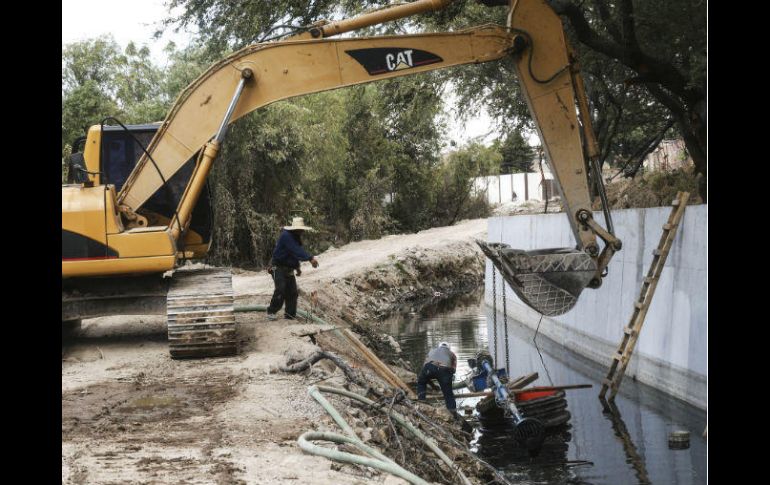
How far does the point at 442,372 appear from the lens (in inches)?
499

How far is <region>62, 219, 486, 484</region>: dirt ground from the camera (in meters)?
7.14

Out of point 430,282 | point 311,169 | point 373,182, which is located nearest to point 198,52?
point 311,169

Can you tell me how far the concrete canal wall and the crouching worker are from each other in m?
3.56

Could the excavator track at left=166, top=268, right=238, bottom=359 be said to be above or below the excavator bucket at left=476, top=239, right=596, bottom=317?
below

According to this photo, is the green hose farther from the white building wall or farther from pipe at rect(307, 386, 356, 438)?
the white building wall

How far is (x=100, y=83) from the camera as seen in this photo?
38.5 meters

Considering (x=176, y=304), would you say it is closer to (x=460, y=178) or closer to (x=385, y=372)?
(x=385, y=372)

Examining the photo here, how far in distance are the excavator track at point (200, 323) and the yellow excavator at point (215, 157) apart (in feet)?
0.05

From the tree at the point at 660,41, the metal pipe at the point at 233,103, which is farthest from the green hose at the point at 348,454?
the tree at the point at 660,41

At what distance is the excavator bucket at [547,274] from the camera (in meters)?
13.2

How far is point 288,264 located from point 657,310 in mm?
6179

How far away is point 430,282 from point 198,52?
1147 cm

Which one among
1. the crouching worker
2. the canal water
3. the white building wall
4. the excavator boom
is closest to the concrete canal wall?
the canal water
